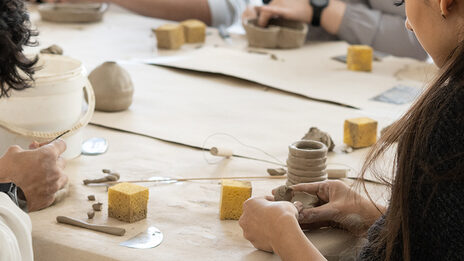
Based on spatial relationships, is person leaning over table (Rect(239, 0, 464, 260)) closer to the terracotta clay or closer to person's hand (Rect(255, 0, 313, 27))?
the terracotta clay

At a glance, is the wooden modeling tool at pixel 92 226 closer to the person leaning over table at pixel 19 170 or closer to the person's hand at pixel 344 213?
the person leaning over table at pixel 19 170

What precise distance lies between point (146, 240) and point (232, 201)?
190mm

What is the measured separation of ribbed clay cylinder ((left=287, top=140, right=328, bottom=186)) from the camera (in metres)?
1.39

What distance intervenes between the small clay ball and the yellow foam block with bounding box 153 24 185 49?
2.27 feet

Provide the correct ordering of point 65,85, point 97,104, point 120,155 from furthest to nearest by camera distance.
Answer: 1. point 97,104
2. point 120,155
3. point 65,85

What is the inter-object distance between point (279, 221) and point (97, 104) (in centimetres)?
94

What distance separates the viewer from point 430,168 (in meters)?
0.97

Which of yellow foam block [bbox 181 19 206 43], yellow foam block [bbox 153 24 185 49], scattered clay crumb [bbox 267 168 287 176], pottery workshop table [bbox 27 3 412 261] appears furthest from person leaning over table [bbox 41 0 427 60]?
scattered clay crumb [bbox 267 168 287 176]

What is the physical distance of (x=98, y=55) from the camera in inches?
99.7

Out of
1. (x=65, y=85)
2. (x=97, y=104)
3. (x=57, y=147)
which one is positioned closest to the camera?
(x=57, y=147)

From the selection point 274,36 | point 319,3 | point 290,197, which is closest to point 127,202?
point 290,197

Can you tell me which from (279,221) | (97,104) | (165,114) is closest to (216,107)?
(165,114)

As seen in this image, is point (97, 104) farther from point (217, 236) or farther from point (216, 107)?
point (217, 236)

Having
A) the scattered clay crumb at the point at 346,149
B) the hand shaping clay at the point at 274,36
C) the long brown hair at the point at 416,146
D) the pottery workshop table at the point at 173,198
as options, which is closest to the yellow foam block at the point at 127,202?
the pottery workshop table at the point at 173,198
